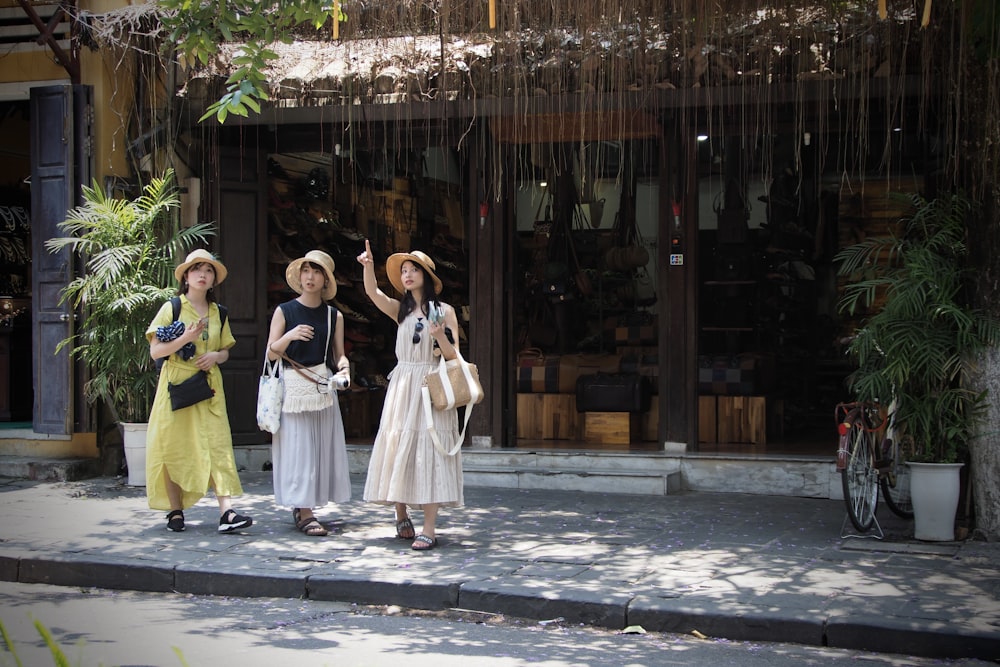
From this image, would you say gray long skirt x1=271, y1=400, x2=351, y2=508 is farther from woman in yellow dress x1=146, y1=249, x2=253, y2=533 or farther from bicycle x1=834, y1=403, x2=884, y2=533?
bicycle x1=834, y1=403, x2=884, y2=533

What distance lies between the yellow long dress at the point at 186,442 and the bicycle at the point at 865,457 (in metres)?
4.40

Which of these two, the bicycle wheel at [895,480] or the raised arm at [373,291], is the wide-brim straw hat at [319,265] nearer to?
the raised arm at [373,291]

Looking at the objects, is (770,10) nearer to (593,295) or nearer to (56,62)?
(593,295)

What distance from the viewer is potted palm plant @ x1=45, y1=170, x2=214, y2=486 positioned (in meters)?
10.2

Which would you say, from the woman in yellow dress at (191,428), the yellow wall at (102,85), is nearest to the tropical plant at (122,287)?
the yellow wall at (102,85)

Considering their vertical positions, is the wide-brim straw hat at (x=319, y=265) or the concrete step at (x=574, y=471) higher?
the wide-brim straw hat at (x=319, y=265)

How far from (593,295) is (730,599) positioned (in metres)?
7.40

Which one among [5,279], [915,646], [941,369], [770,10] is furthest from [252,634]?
[5,279]

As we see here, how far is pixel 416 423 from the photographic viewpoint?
7617 mm

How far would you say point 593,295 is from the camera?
13.3 m

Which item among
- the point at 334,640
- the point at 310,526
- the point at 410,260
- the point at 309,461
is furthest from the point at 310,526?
the point at 334,640

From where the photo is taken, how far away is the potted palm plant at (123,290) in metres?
10.2

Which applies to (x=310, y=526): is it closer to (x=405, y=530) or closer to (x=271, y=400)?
(x=405, y=530)

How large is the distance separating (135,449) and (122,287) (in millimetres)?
1522
